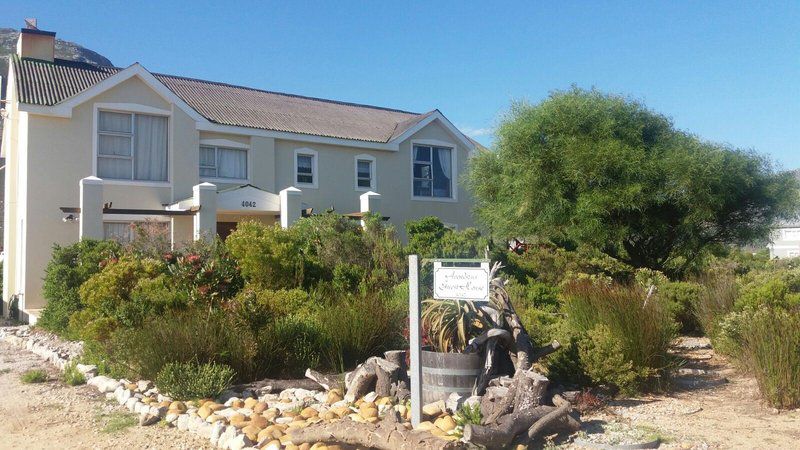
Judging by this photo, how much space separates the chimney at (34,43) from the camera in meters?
18.7

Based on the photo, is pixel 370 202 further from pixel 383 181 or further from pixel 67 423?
pixel 67 423

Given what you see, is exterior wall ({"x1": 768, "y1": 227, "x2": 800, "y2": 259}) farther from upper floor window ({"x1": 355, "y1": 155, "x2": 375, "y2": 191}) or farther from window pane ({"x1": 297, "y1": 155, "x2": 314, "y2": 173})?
window pane ({"x1": 297, "y1": 155, "x2": 314, "y2": 173})

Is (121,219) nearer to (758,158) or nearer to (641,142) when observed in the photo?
(641,142)

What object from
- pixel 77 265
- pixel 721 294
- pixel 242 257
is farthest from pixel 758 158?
pixel 77 265

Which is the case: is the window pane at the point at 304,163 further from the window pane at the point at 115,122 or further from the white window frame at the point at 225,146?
the window pane at the point at 115,122

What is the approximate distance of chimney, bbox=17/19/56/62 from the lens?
18.7 metres

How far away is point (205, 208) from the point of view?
17.2 metres

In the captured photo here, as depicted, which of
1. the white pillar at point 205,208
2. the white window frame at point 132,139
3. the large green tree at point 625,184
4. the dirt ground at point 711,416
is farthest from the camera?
the white window frame at point 132,139

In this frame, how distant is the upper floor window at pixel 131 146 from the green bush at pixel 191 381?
485 inches

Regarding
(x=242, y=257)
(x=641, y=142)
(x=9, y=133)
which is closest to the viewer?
(x=242, y=257)

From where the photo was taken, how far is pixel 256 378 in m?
7.97

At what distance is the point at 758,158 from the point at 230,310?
40.8ft

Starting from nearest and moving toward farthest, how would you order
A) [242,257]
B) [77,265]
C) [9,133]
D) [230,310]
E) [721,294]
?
[230,310] < [721,294] < [242,257] < [77,265] < [9,133]

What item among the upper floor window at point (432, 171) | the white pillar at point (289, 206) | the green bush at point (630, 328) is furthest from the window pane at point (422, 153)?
the green bush at point (630, 328)
